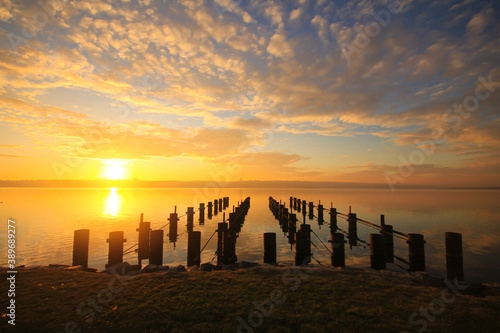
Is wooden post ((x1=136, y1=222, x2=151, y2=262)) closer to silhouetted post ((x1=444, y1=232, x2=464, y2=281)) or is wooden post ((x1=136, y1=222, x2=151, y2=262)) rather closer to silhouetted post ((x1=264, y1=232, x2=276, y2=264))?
silhouetted post ((x1=264, y1=232, x2=276, y2=264))

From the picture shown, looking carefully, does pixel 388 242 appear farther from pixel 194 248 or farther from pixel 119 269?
pixel 119 269

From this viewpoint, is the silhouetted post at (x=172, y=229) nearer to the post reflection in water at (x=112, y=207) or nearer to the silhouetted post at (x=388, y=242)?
the silhouetted post at (x=388, y=242)

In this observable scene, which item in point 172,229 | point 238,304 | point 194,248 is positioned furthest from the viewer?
point 172,229

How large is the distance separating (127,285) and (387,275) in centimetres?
822

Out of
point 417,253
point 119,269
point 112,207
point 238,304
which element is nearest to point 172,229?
point 119,269

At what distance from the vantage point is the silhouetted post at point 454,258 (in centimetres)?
800

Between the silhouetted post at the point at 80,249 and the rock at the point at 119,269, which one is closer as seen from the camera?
the rock at the point at 119,269

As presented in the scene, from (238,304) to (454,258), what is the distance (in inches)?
301

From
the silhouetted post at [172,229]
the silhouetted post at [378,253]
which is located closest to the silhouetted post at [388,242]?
the silhouetted post at [378,253]

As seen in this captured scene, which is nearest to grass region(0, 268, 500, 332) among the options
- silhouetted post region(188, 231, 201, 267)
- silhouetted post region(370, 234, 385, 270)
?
silhouetted post region(370, 234, 385, 270)

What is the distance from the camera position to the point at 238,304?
567 centimetres

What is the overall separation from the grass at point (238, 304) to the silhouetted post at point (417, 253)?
2.03 metres

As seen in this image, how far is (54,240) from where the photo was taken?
20.4m

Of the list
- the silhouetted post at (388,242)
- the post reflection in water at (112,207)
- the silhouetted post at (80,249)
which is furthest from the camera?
the post reflection in water at (112,207)
